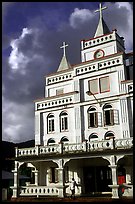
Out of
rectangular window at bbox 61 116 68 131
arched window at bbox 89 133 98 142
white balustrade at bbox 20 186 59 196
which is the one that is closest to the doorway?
arched window at bbox 89 133 98 142

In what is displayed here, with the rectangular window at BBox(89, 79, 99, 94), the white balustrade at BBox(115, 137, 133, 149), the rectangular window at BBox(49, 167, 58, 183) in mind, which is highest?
the rectangular window at BBox(89, 79, 99, 94)

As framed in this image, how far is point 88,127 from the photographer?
24.4 m

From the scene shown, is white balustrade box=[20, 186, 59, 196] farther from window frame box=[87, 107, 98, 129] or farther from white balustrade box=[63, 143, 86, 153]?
window frame box=[87, 107, 98, 129]

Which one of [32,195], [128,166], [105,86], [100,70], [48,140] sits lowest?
[32,195]

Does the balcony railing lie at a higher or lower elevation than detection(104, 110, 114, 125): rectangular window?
lower

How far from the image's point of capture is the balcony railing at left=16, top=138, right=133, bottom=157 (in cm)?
1975

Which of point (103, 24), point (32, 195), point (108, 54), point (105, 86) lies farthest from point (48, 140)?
point (103, 24)

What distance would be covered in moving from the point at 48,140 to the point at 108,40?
1144cm

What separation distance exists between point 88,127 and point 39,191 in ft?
22.9

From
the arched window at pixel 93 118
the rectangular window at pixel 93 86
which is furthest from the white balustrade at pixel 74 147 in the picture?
the rectangular window at pixel 93 86

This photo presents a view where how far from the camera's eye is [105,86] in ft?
80.5

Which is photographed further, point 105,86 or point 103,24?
point 103,24

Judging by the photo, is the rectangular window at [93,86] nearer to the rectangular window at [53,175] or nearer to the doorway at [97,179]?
the doorway at [97,179]

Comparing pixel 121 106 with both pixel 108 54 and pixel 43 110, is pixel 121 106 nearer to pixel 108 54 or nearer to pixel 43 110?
pixel 108 54
